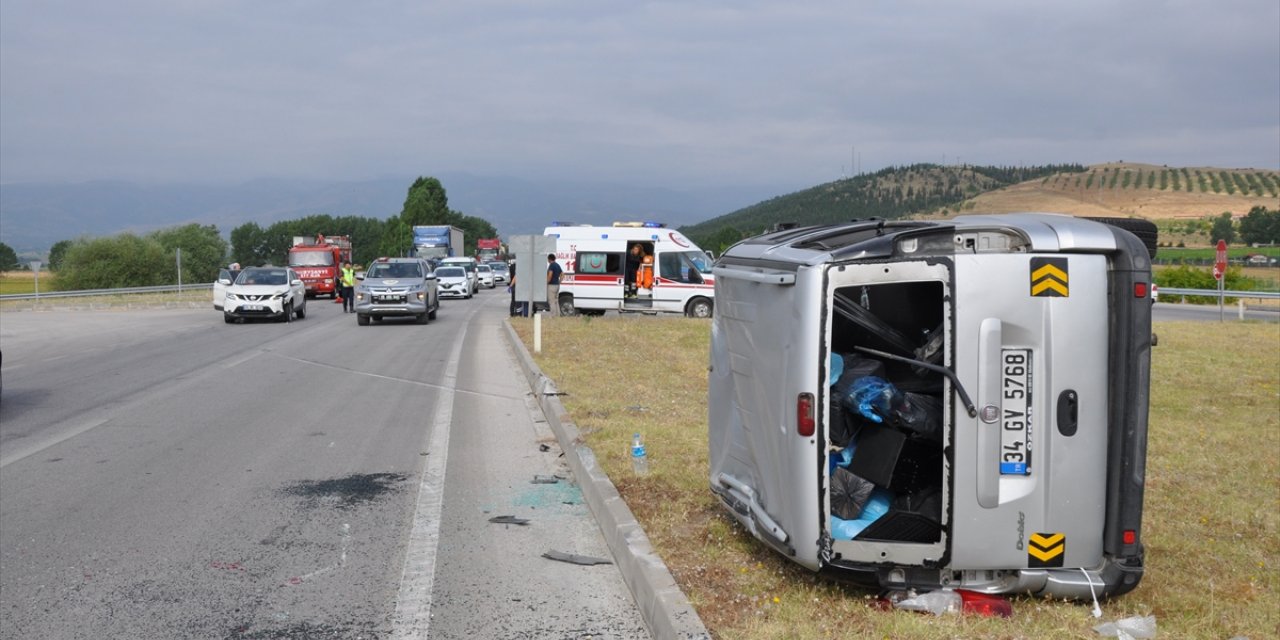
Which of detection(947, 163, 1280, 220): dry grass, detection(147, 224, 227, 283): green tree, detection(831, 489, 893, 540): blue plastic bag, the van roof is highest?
detection(947, 163, 1280, 220): dry grass

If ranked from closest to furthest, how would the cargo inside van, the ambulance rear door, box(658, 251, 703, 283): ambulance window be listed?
the cargo inside van, box(658, 251, 703, 283): ambulance window, the ambulance rear door

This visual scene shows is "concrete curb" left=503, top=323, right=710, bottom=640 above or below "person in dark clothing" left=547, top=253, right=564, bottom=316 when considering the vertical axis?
below

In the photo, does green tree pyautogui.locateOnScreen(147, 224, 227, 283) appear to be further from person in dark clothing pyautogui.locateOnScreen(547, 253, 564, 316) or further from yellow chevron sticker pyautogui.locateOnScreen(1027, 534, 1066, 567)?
yellow chevron sticker pyautogui.locateOnScreen(1027, 534, 1066, 567)

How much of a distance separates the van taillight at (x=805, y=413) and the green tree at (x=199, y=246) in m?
98.5

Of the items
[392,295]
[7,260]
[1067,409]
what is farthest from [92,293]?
[7,260]

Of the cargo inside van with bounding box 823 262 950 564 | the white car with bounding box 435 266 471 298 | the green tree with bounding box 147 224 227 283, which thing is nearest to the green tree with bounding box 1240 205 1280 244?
the white car with bounding box 435 266 471 298

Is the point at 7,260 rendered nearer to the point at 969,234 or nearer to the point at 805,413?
the point at 805,413

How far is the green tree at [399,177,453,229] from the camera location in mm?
119500

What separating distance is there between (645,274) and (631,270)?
2.09ft

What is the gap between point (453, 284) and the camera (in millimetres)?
46719

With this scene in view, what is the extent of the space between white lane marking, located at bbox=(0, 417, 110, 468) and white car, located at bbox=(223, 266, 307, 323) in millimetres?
17414

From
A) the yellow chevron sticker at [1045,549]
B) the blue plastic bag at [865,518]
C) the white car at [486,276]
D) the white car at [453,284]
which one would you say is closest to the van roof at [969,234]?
the blue plastic bag at [865,518]

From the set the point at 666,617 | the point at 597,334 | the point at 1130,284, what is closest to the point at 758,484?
the point at 666,617

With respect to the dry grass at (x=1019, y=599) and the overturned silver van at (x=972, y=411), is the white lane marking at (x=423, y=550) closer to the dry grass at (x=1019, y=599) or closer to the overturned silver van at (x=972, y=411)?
the dry grass at (x=1019, y=599)
